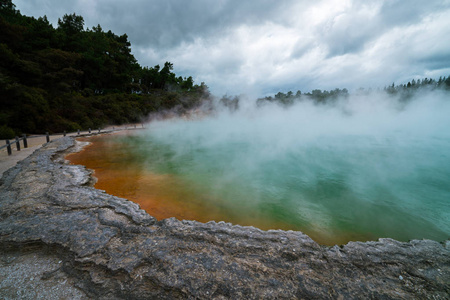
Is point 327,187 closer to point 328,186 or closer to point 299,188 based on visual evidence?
point 328,186

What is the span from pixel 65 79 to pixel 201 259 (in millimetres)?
18864

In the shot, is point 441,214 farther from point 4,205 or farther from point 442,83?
point 442,83

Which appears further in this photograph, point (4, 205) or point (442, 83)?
point (442, 83)

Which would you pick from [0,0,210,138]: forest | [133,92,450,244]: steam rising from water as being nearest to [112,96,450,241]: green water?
[133,92,450,244]: steam rising from water

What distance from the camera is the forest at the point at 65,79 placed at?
10.1 meters

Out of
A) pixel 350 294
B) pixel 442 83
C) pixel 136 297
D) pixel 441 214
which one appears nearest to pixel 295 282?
pixel 350 294

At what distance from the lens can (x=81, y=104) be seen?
15.7 meters

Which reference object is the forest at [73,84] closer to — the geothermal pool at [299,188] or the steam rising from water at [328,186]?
the geothermal pool at [299,188]

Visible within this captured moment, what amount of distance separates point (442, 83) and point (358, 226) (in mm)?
32321

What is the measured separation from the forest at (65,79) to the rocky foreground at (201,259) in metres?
10.4

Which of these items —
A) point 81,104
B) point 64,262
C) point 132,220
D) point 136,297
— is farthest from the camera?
point 81,104

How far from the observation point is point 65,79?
1484 cm

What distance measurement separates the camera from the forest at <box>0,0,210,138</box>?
33.1 feet

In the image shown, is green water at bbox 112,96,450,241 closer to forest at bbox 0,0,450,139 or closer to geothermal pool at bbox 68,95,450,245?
geothermal pool at bbox 68,95,450,245
